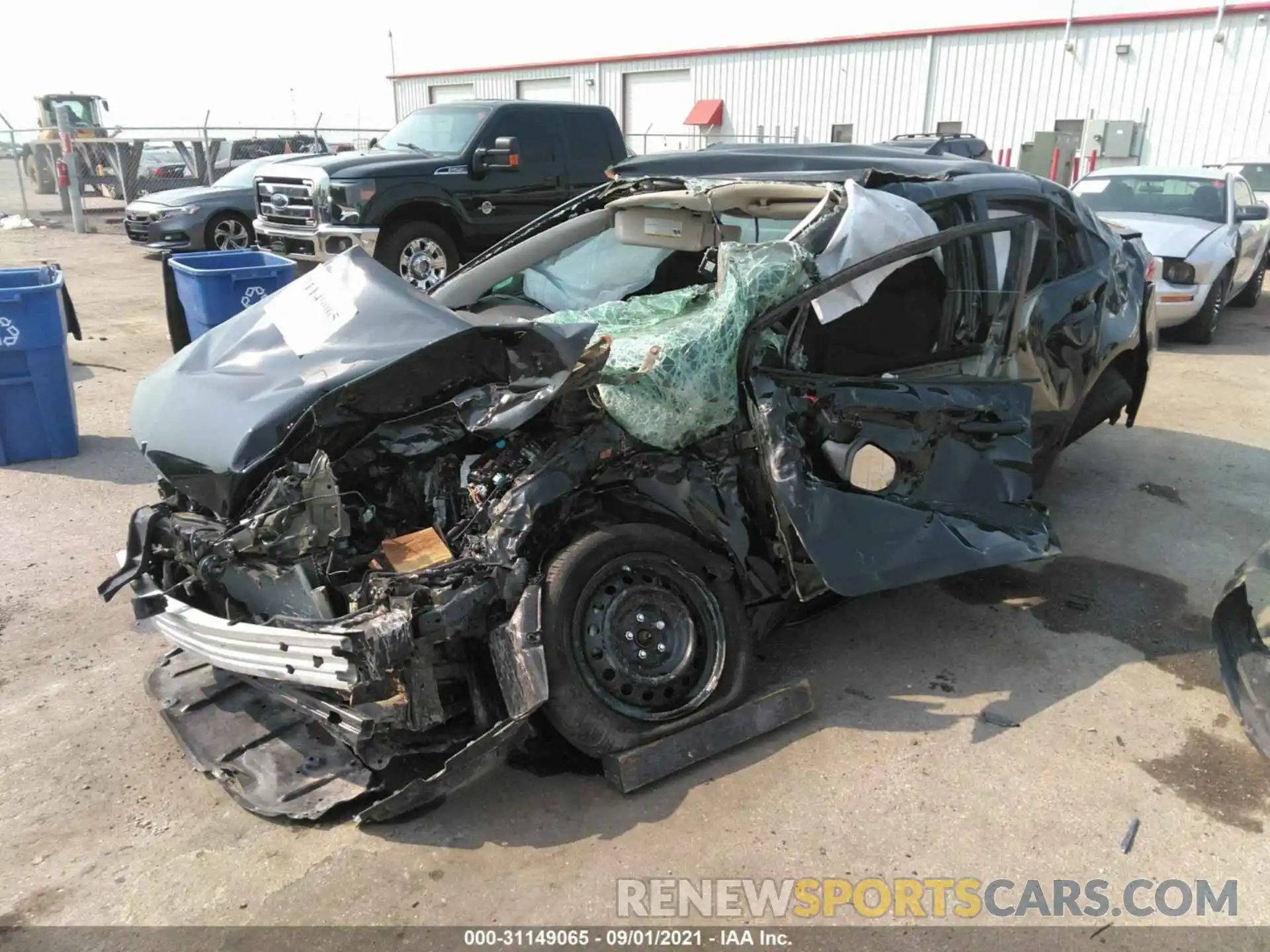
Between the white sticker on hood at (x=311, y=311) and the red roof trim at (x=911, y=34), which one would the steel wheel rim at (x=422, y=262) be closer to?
the white sticker on hood at (x=311, y=311)

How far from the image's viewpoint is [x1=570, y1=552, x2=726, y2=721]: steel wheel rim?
3.12 m

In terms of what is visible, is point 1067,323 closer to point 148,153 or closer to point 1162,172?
point 1162,172

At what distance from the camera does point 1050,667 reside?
389 centimetres

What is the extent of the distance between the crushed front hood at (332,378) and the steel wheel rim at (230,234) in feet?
38.8

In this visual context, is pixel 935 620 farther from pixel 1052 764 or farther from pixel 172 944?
pixel 172 944

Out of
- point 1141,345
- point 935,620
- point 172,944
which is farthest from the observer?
point 1141,345

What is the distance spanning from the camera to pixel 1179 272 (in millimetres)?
9445

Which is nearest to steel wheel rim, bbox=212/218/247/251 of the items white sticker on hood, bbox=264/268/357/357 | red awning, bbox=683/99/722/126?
white sticker on hood, bbox=264/268/357/357

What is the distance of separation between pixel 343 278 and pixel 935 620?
9.66 ft

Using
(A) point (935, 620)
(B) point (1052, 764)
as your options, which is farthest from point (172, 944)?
(A) point (935, 620)

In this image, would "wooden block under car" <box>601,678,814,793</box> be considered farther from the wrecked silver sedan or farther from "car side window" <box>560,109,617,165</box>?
"car side window" <box>560,109,617,165</box>

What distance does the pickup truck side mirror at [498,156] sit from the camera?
10461mm

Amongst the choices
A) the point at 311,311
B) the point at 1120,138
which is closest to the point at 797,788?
the point at 311,311

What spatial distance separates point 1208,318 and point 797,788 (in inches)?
360
